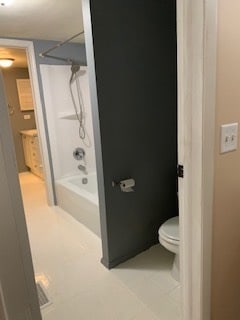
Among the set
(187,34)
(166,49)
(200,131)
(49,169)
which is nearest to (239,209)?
(200,131)

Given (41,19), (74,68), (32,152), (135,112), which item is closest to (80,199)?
(135,112)

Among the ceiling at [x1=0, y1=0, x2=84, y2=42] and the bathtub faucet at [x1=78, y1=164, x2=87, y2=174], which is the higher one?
the ceiling at [x1=0, y1=0, x2=84, y2=42]

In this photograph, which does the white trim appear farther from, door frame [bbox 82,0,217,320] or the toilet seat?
the toilet seat

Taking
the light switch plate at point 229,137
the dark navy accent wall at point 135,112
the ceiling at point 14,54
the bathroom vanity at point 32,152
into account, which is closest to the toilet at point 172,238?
the dark navy accent wall at point 135,112

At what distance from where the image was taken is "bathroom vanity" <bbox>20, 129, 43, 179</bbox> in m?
4.62

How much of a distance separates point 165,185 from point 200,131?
54.8 inches

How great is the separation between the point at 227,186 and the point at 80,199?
76.0 inches

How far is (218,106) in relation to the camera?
102 cm

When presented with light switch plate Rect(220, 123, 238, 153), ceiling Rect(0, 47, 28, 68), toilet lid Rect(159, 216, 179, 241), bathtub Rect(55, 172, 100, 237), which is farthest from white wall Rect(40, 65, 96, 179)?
light switch plate Rect(220, 123, 238, 153)

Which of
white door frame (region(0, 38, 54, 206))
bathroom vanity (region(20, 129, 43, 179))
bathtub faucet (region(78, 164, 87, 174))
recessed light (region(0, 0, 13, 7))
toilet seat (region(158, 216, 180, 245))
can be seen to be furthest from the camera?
bathroom vanity (region(20, 129, 43, 179))

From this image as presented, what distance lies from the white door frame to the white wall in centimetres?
8

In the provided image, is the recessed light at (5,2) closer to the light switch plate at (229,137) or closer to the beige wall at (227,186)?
the beige wall at (227,186)

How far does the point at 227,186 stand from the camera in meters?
1.14

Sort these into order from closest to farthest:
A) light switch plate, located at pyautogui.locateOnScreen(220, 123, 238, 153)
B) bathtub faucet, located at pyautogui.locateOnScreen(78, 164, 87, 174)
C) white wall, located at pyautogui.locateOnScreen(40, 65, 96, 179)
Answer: light switch plate, located at pyautogui.locateOnScreen(220, 123, 238, 153) → white wall, located at pyautogui.locateOnScreen(40, 65, 96, 179) → bathtub faucet, located at pyautogui.locateOnScreen(78, 164, 87, 174)
